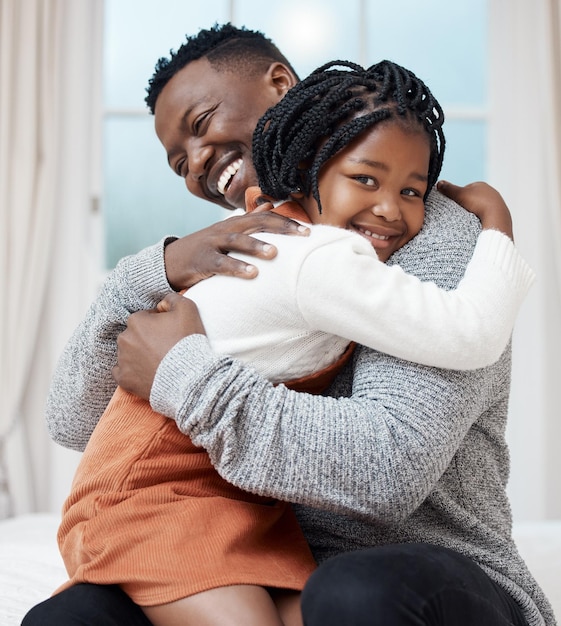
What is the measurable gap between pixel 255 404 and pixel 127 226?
247 cm

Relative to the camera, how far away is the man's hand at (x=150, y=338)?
0.98 metres

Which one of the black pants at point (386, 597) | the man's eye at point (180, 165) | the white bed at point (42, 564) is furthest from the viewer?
the man's eye at point (180, 165)

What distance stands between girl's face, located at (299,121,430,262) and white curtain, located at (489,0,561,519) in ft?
6.95

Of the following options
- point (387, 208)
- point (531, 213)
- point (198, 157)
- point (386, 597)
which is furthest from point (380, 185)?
point (531, 213)

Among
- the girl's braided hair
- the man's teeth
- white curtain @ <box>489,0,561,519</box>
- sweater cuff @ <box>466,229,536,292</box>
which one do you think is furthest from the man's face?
white curtain @ <box>489,0,561,519</box>

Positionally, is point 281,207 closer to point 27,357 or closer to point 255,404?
point 255,404

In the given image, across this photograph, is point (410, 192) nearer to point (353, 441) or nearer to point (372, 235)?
point (372, 235)

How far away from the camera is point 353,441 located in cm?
89

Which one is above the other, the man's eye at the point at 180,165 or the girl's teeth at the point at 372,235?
the man's eye at the point at 180,165

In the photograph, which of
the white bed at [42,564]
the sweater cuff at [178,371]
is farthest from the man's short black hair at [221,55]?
the white bed at [42,564]

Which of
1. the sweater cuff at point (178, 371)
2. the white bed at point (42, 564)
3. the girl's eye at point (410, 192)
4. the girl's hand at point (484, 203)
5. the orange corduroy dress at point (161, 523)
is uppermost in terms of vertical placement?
the girl's eye at point (410, 192)

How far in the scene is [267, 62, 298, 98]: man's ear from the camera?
4.75ft

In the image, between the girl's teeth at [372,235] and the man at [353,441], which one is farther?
the girl's teeth at [372,235]

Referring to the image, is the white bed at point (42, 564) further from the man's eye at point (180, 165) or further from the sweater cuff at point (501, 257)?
the man's eye at point (180, 165)
